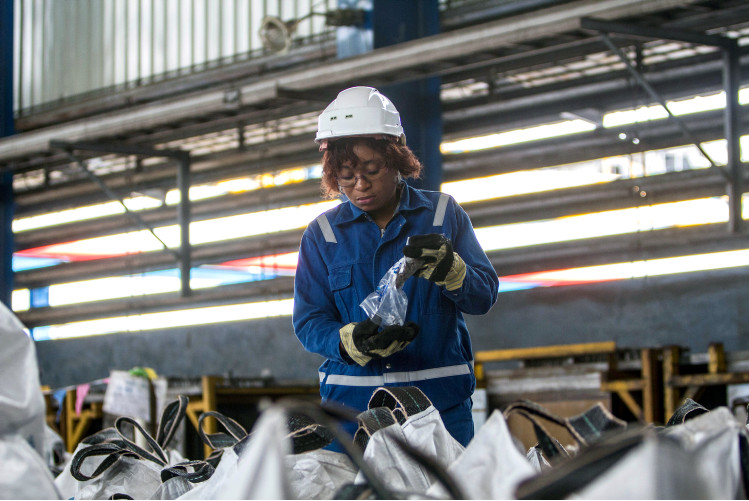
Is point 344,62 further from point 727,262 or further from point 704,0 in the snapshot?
point 727,262

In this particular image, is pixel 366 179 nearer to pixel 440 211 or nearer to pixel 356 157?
pixel 356 157

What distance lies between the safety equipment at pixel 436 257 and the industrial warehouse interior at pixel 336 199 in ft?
1.51

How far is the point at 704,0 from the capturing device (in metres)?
5.47

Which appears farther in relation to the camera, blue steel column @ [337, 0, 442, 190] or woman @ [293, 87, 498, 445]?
blue steel column @ [337, 0, 442, 190]

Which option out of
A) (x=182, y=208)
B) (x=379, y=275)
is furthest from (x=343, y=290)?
(x=182, y=208)

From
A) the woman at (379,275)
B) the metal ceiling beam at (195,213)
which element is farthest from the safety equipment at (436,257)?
the metal ceiling beam at (195,213)

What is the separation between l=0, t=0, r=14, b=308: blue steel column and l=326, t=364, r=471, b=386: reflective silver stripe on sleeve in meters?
8.21

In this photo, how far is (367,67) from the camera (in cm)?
635

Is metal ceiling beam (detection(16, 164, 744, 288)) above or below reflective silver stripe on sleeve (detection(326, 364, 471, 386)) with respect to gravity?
above

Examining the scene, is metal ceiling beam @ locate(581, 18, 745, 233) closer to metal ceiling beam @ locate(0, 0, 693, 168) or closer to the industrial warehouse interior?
the industrial warehouse interior

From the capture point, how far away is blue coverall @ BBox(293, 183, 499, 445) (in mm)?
2164

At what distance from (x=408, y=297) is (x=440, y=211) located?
0.76 feet

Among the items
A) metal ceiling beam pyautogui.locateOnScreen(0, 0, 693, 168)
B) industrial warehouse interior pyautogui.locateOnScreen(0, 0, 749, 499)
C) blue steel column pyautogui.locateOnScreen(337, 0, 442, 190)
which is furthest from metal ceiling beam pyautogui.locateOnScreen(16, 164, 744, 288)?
metal ceiling beam pyautogui.locateOnScreen(0, 0, 693, 168)

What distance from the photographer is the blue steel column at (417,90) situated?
22.6 feet
